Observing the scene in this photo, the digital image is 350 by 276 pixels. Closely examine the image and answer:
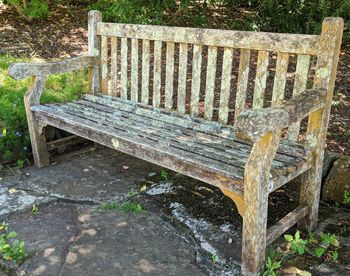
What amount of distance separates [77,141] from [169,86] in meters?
1.35

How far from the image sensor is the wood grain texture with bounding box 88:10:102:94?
156 inches

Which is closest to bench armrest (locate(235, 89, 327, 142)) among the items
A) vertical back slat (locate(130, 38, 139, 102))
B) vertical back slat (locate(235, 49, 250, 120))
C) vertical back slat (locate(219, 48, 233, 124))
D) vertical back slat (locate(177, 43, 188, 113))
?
vertical back slat (locate(235, 49, 250, 120))

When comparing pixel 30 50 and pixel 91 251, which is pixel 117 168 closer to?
pixel 91 251

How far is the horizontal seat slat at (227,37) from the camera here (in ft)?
8.69

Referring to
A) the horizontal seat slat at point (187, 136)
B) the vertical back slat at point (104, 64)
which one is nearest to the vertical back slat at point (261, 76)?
the horizontal seat slat at point (187, 136)

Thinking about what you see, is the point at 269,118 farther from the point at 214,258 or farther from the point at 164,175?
the point at 164,175

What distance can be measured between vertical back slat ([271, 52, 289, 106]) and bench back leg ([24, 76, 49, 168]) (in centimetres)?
208

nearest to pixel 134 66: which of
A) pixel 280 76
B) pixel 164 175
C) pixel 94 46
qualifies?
pixel 94 46

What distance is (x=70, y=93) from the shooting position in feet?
15.7

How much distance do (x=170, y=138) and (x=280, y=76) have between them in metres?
0.85

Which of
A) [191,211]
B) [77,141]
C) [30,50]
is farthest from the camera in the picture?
[30,50]

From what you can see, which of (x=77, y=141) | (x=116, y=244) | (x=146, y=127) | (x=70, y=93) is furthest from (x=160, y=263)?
(x=70, y=93)

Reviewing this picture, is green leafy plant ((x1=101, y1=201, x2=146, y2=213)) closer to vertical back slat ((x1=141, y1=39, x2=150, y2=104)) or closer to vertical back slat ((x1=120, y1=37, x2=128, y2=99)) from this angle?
vertical back slat ((x1=141, y1=39, x2=150, y2=104))

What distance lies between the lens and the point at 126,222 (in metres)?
3.02
